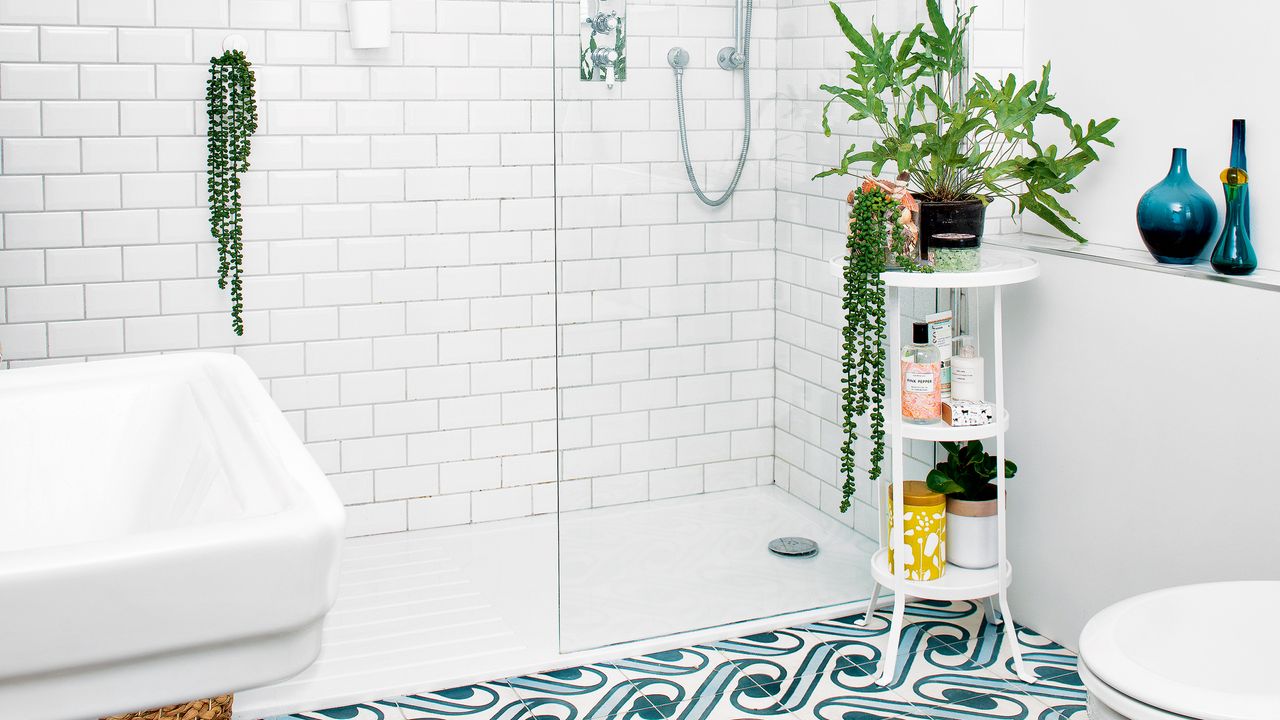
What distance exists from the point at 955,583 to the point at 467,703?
3.97ft

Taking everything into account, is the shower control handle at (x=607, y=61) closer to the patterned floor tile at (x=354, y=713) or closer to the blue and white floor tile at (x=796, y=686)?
the blue and white floor tile at (x=796, y=686)

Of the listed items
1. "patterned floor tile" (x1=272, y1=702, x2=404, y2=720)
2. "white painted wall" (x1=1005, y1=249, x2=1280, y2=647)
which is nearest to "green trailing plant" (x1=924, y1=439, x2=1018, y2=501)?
"white painted wall" (x1=1005, y1=249, x2=1280, y2=647)

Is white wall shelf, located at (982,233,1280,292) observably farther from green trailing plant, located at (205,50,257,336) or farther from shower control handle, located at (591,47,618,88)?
green trailing plant, located at (205,50,257,336)

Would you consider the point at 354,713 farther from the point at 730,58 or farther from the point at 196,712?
the point at 730,58

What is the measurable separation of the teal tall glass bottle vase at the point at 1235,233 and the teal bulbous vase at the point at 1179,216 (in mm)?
66

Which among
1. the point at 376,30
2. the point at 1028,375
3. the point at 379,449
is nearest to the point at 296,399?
the point at 379,449

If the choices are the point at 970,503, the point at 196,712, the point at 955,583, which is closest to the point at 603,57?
the point at 970,503

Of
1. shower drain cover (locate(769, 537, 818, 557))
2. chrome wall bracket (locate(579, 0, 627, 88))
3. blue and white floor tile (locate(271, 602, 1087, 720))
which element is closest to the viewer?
blue and white floor tile (locate(271, 602, 1087, 720))

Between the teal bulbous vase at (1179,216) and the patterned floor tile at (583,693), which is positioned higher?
the teal bulbous vase at (1179,216)

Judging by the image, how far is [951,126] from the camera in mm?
2736

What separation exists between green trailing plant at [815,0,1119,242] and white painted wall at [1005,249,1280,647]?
23 centimetres

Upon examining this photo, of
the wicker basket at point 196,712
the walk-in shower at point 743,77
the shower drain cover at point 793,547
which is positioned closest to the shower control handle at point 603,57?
the walk-in shower at point 743,77

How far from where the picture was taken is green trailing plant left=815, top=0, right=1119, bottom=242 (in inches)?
108

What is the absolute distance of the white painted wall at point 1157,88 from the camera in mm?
2553
